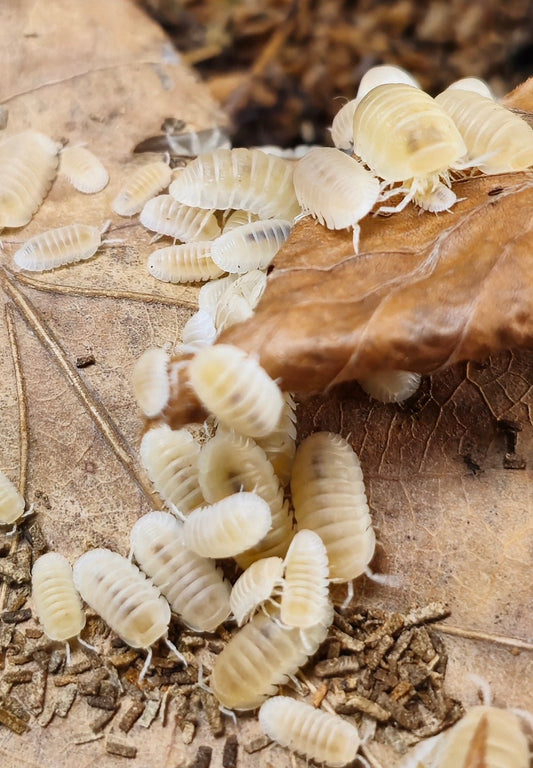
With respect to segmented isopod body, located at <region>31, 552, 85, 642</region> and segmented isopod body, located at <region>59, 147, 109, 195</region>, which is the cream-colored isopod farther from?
segmented isopod body, located at <region>31, 552, 85, 642</region>

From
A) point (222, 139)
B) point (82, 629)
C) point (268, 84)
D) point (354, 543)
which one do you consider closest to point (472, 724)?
point (354, 543)

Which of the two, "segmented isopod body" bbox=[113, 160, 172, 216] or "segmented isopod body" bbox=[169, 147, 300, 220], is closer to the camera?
"segmented isopod body" bbox=[169, 147, 300, 220]

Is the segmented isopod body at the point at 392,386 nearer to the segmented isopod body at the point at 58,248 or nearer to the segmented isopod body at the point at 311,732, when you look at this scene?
the segmented isopod body at the point at 311,732

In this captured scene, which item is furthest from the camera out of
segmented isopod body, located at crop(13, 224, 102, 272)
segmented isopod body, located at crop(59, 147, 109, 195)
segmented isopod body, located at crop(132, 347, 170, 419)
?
segmented isopod body, located at crop(59, 147, 109, 195)

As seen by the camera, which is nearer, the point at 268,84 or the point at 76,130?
the point at 76,130

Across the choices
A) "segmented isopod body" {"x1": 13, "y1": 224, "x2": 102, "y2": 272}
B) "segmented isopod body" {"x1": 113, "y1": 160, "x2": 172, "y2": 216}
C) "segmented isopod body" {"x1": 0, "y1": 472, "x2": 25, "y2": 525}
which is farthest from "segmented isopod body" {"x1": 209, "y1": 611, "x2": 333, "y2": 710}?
"segmented isopod body" {"x1": 113, "y1": 160, "x2": 172, "y2": 216}

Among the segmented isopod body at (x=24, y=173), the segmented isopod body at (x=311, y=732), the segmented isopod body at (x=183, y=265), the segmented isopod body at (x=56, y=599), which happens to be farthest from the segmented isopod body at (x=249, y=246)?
the segmented isopod body at (x=311, y=732)

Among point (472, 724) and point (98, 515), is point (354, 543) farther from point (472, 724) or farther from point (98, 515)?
point (98, 515)
